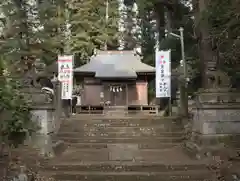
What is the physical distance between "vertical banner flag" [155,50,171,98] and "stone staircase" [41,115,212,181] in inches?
140

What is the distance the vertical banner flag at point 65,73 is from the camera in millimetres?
18875

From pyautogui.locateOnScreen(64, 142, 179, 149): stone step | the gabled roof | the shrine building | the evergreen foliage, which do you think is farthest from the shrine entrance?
pyautogui.locateOnScreen(64, 142, 179, 149): stone step

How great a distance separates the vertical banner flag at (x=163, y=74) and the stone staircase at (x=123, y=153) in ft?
11.7

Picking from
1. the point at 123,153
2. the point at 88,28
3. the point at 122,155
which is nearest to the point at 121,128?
the point at 123,153

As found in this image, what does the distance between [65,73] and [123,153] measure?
8.73 metres

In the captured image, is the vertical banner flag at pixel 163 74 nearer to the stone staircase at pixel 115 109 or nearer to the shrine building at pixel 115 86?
the stone staircase at pixel 115 109

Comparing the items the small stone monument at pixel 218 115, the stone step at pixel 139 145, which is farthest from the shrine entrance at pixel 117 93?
the small stone monument at pixel 218 115

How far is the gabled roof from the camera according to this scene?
2642 centimetres

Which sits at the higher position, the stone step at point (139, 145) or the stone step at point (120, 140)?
the stone step at point (120, 140)

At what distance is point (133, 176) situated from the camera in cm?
876

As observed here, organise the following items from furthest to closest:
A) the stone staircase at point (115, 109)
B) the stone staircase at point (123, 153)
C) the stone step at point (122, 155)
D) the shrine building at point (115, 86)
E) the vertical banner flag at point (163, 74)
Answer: the shrine building at point (115, 86), the stone staircase at point (115, 109), the vertical banner flag at point (163, 74), the stone step at point (122, 155), the stone staircase at point (123, 153)

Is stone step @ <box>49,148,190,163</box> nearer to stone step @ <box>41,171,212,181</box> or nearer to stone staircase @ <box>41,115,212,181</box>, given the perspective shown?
stone staircase @ <box>41,115,212,181</box>

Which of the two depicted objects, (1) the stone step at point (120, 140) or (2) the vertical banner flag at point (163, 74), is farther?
(2) the vertical banner flag at point (163, 74)

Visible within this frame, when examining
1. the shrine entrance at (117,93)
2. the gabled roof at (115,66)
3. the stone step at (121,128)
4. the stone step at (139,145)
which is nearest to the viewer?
the stone step at (139,145)
